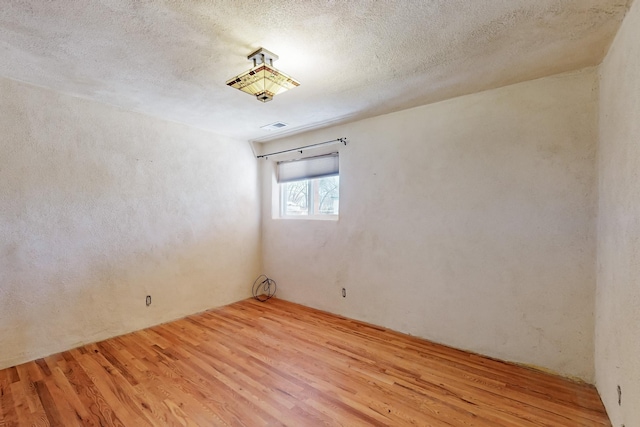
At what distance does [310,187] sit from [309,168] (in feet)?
0.91

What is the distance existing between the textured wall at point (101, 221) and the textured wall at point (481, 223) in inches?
67.5

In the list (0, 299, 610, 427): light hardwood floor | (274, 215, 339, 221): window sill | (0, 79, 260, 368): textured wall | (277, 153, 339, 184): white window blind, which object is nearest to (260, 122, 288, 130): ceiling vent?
(277, 153, 339, 184): white window blind

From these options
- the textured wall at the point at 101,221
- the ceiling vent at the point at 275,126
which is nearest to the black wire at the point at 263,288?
the textured wall at the point at 101,221

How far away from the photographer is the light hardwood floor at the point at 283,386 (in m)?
1.67

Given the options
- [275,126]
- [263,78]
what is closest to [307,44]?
[263,78]

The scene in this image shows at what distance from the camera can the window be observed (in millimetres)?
3621

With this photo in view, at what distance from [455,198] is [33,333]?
12.9ft

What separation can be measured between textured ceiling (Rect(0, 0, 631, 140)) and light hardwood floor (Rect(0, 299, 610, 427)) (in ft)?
7.69

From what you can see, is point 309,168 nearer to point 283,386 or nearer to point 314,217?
point 314,217

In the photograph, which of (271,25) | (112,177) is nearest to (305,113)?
(271,25)

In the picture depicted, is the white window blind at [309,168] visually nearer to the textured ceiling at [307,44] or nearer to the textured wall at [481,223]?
the textured wall at [481,223]

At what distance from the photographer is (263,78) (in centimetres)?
189

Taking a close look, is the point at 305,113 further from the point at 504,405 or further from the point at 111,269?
the point at 504,405

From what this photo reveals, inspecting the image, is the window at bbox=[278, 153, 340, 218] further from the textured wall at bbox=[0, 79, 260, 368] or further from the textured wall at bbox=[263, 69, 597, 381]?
the textured wall at bbox=[0, 79, 260, 368]
